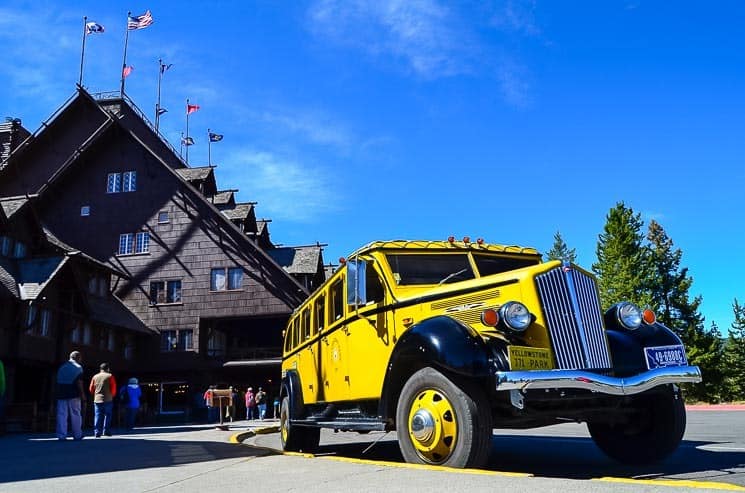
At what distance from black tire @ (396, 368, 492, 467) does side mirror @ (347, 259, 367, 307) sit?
1501 millimetres

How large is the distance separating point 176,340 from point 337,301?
2946 centimetres

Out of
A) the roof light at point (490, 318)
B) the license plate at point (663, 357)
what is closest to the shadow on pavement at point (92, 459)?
the roof light at point (490, 318)

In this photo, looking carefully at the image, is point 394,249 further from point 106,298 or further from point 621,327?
point 106,298

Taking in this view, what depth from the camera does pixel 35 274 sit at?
26.0 metres

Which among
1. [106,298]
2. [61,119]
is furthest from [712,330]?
[61,119]

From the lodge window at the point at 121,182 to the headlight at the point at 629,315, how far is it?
35500 millimetres

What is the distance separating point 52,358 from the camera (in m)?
27.0

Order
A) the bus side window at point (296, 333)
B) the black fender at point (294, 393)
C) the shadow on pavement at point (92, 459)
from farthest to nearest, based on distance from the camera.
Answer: the bus side window at point (296, 333) < the black fender at point (294, 393) < the shadow on pavement at point (92, 459)

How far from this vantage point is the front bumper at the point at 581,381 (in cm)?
531

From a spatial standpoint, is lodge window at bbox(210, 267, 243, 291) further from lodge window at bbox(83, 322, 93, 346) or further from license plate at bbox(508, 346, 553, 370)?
license plate at bbox(508, 346, 553, 370)

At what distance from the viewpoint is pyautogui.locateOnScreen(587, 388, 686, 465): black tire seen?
6.43 metres

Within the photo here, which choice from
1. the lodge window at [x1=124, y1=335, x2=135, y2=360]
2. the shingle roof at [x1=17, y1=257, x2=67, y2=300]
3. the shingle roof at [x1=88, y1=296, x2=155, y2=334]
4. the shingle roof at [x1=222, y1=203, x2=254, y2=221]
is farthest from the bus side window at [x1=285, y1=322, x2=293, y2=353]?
the shingle roof at [x1=222, y1=203, x2=254, y2=221]

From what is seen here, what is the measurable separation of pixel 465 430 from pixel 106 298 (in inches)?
1280

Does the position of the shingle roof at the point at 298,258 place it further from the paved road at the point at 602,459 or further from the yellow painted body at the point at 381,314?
the paved road at the point at 602,459
